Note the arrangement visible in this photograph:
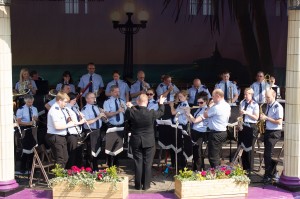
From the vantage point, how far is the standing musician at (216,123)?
966 cm

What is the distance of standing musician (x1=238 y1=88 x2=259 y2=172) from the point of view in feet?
33.5

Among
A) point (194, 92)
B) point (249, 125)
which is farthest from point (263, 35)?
point (249, 125)

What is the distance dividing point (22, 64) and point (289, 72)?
8.32 m

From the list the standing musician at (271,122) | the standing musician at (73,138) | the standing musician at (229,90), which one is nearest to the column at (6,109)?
the standing musician at (73,138)

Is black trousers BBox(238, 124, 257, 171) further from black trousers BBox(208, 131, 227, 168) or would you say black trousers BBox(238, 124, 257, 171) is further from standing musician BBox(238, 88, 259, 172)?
black trousers BBox(208, 131, 227, 168)

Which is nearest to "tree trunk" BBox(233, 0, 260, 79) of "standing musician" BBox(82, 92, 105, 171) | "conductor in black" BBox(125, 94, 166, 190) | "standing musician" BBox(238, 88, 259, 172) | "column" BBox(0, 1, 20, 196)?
"standing musician" BBox(238, 88, 259, 172)

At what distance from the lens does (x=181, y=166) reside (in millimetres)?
10656

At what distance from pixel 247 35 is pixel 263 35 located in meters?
0.44

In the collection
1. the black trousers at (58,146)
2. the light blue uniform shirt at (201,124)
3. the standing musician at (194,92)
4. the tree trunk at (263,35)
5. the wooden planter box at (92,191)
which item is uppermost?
the tree trunk at (263,35)

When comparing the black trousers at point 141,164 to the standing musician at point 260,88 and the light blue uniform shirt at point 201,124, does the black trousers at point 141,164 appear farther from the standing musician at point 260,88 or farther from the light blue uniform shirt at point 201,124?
the standing musician at point 260,88

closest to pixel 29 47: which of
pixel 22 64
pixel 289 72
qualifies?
pixel 22 64

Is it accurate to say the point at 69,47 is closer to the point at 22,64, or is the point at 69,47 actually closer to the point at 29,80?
the point at 22,64

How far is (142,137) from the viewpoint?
9570 millimetres

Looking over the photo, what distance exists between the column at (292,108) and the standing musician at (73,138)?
3.62m
